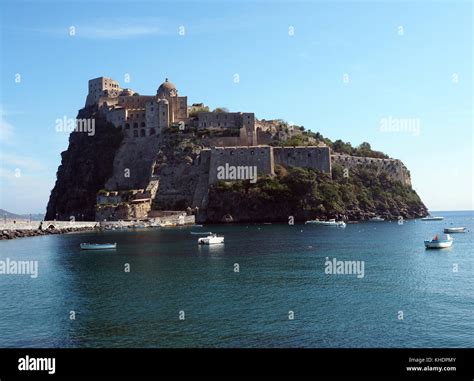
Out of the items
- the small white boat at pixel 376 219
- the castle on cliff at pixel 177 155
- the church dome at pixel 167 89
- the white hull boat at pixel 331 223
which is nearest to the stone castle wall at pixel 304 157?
the castle on cliff at pixel 177 155

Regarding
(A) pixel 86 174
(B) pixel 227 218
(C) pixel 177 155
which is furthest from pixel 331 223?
(A) pixel 86 174

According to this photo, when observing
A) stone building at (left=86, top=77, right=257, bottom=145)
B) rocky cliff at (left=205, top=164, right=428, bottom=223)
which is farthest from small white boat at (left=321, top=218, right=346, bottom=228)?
stone building at (left=86, top=77, right=257, bottom=145)

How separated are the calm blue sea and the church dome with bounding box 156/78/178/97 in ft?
161

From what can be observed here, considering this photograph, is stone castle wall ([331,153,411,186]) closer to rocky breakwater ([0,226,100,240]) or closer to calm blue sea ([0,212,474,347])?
rocky breakwater ([0,226,100,240])

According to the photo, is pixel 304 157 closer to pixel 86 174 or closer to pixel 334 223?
pixel 334 223

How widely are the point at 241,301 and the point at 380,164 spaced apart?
217ft

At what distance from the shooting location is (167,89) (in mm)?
78562

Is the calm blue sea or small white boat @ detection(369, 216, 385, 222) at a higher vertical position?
small white boat @ detection(369, 216, 385, 222)

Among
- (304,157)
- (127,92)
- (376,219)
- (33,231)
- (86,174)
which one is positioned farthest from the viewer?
(127,92)

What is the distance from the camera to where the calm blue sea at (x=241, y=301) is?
548 inches

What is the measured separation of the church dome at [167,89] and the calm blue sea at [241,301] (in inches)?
1928

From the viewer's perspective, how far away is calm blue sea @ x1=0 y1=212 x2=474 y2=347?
13.9 meters

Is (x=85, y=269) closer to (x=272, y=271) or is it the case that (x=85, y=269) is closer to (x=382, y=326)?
(x=272, y=271)

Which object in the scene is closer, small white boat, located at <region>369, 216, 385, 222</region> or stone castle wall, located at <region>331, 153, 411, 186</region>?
small white boat, located at <region>369, 216, 385, 222</region>
